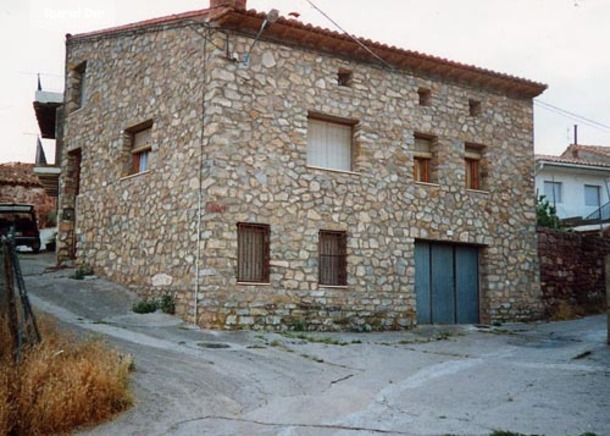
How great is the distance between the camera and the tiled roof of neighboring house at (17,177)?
27.4 metres

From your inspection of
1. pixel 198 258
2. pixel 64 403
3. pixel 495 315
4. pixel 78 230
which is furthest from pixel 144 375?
pixel 495 315

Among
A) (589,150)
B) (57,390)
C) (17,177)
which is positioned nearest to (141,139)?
(57,390)

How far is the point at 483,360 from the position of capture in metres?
10.4

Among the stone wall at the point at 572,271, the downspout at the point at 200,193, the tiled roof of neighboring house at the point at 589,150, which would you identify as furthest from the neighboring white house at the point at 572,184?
the downspout at the point at 200,193

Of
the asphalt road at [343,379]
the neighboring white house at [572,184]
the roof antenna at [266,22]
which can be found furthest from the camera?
the neighboring white house at [572,184]

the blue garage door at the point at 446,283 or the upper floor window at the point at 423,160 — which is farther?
the upper floor window at the point at 423,160

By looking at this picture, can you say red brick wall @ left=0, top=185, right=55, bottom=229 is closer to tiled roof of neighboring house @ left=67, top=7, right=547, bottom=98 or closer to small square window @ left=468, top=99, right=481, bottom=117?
tiled roof of neighboring house @ left=67, top=7, right=547, bottom=98

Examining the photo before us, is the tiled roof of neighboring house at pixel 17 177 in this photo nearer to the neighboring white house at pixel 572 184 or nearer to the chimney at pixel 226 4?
the chimney at pixel 226 4

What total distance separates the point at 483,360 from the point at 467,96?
302 inches

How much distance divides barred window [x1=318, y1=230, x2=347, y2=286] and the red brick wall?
1768cm

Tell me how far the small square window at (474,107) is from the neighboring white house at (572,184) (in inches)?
419

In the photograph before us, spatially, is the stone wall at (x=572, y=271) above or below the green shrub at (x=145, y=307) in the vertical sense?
above

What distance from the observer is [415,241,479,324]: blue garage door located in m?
14.7

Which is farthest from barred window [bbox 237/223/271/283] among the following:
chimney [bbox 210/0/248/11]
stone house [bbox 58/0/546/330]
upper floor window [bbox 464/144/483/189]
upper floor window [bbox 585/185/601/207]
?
upper floor window [bbox 585/185/601/207]
